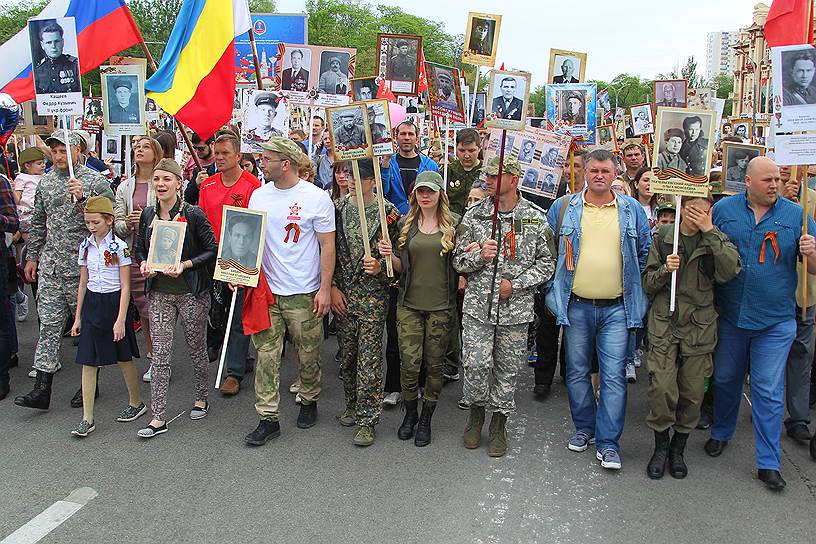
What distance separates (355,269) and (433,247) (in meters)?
0.66

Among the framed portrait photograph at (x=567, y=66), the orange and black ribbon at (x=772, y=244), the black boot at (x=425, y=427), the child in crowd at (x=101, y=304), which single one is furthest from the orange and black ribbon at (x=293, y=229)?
the framed portrait photograph at (x=567, y=66)

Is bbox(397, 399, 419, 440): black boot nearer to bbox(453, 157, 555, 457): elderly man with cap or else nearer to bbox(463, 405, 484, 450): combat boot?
bbox(463, 405, 484, 450): combat boot

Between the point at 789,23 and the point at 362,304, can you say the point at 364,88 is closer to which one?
the point at 362,304

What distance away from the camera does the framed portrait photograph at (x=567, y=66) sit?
9.23m

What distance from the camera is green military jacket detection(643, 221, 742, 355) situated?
189 inches

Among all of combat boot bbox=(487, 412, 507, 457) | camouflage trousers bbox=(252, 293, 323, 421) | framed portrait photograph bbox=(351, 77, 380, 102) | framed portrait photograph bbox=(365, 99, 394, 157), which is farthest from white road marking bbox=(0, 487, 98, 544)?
framed portrait photograph bbox=(351, 77, 380, 102)

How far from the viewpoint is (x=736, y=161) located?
20.2ft

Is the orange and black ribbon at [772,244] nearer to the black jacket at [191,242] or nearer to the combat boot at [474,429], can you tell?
the combat boot at [474,429]

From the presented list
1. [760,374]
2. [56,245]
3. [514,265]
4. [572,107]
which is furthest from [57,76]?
[760,374]

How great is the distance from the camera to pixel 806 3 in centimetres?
520

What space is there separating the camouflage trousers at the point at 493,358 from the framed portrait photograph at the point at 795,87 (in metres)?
2.23

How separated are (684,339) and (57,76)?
5.40 meters

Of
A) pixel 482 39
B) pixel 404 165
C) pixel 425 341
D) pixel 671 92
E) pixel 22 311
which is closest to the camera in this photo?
pixel 425 341

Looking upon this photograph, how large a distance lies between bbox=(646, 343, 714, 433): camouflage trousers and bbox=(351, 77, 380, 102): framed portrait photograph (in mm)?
5509
